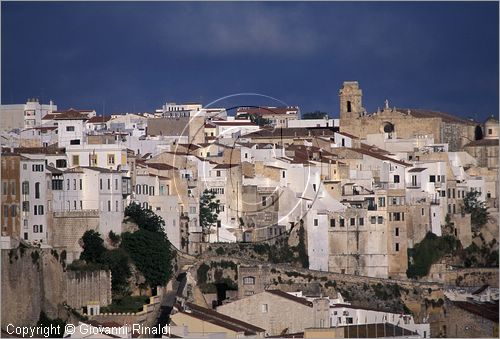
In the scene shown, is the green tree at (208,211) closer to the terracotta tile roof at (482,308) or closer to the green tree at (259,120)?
the terracotta tile roof at (482,308)

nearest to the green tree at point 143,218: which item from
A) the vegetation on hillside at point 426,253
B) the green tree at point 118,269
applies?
the green tree at point 118,269

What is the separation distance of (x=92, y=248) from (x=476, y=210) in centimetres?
1627

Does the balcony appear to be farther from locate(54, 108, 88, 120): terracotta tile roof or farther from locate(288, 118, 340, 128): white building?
locate(288, 118, 340, 128): white building

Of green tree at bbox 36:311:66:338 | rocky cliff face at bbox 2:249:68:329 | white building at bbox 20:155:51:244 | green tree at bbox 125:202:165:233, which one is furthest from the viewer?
green tree at bbox 125:202:165:233

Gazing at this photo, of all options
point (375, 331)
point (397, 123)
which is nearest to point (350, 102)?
point (397, 123)

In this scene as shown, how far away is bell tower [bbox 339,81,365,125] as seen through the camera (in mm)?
81000

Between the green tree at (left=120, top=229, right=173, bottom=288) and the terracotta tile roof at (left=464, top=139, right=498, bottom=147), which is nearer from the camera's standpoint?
the green tree at (left=120, top=229, right=173, bottom=288)

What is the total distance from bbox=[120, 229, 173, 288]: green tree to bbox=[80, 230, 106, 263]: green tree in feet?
3.41

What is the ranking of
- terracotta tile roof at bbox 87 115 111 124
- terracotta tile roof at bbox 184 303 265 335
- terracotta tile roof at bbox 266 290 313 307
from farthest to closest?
1. terracotta tile roof at bbox 87 115 111 124
2. terracotta tile roof at bbox 266 290 313 307
3. terracotta tile roof at bbox 184 303 265 335

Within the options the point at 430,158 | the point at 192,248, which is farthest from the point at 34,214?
the point at 430,158

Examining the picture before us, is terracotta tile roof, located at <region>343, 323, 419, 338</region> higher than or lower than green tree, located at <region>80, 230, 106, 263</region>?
lower

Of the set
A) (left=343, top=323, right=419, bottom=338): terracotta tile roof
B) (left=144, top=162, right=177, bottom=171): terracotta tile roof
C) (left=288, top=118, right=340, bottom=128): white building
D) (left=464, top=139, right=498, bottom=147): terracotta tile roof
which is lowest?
(left=343, top=323, right=419, bottom=338): terracotta tile roof

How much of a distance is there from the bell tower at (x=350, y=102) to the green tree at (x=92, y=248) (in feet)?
83.5

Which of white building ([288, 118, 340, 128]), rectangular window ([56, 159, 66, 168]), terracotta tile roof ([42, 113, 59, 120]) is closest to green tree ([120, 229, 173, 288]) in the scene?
rectangular window ([56, 159, 66, 168])
